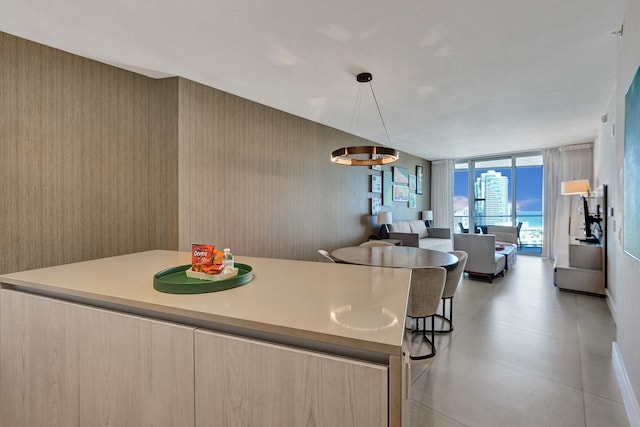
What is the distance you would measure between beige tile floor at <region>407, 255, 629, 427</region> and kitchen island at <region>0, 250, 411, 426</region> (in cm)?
52

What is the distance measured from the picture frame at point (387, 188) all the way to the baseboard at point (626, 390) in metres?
4.52

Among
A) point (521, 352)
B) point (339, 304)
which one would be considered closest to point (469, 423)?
point (521, 352)

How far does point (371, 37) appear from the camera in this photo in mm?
2340

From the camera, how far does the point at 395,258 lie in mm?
2871

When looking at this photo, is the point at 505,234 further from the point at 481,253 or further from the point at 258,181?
the point at 258,181

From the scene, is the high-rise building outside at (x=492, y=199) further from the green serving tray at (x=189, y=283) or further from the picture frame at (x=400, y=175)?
the green serving tray at (x=189, y=283)

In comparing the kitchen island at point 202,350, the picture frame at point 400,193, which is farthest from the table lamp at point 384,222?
the kitchen island at point 202,350

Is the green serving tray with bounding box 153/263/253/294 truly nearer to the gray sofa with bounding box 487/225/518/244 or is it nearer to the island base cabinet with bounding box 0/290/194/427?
the island base cabinet with bounding box 0/290/194/427

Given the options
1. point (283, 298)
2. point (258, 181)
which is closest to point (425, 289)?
point (283, 298)

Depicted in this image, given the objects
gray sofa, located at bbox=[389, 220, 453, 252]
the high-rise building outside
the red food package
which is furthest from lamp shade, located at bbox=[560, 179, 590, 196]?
the red food package

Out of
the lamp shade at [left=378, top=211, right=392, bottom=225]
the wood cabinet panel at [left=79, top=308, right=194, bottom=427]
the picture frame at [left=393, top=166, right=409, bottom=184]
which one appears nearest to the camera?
the wood cabinet panel at [left=79, top=308, right=194, bottom=427]

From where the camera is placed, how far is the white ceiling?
6.59 ft

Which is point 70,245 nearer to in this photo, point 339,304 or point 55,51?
point 55,51

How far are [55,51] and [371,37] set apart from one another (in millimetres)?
2575
